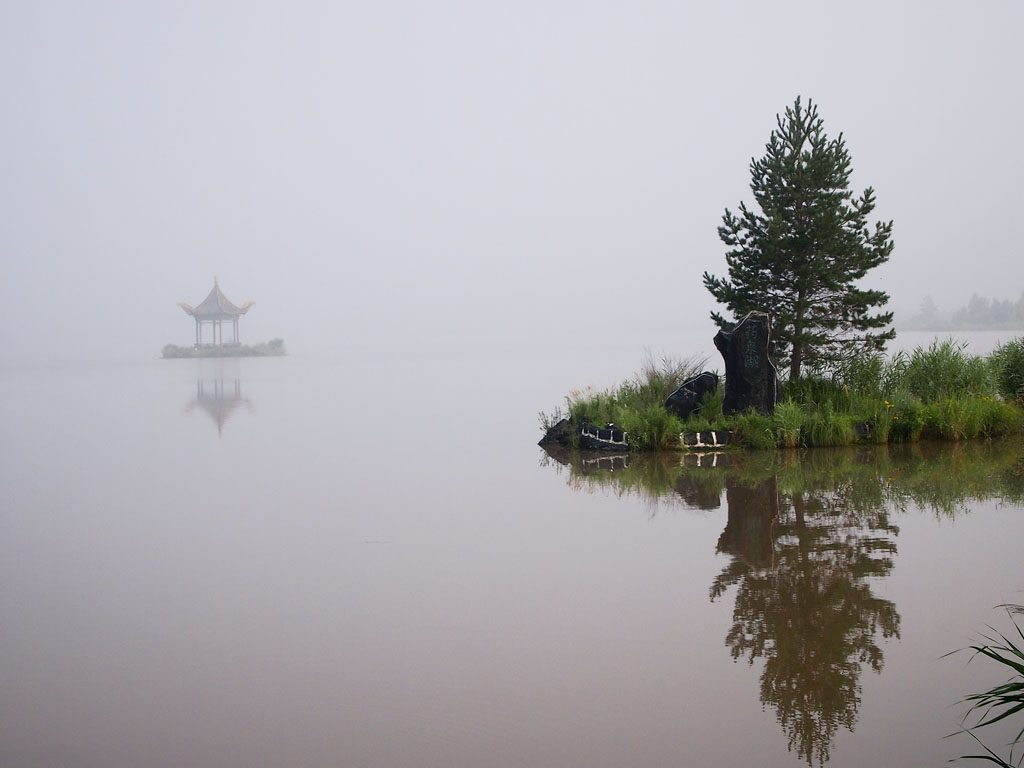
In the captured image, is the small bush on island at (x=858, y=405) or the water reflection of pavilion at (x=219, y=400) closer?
the small bush on island at (x=858, y=405)

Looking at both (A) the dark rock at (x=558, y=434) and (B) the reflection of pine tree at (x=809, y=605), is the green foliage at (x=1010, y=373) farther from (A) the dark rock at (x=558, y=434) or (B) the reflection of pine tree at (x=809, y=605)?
(B) the reflection of pine tree at (x=809, y=605)

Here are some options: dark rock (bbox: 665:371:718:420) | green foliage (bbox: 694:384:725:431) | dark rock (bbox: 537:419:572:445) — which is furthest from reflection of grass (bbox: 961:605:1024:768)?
dark rock (bbox: 537:419:572:445)

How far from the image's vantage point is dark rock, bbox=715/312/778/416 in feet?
42.6

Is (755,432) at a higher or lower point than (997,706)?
higher

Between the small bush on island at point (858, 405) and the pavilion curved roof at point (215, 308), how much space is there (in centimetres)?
6076

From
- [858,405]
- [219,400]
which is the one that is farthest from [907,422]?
[219,400]

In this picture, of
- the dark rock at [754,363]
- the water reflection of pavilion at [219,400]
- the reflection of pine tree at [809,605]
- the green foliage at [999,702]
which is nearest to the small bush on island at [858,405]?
the dark rock at [754,363]

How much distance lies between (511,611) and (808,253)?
395 inches

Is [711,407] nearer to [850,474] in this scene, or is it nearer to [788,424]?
[788,424]

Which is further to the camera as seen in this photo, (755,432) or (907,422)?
(907,422)

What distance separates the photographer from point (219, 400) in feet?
81.1

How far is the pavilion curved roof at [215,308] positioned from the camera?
2822 inches

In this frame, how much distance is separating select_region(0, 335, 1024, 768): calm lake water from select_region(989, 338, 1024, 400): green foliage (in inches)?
135

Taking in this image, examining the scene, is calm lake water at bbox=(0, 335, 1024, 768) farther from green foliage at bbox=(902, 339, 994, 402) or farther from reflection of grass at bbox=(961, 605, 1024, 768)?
green foliage at bbox=(902, 339, 994, 402)
